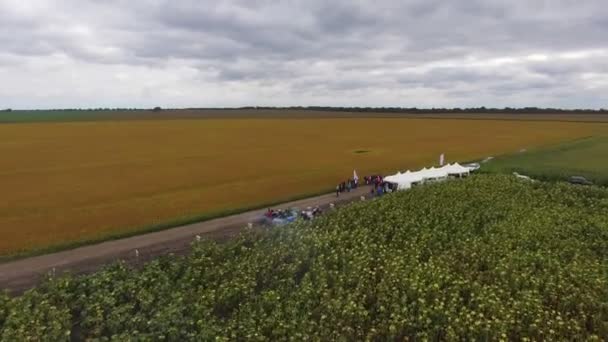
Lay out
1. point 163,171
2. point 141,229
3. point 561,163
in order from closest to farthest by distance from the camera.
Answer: point 141,229 → point 163,171 → point 561,163

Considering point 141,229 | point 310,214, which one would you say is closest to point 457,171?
point 310,214

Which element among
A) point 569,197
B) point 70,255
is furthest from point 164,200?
point 569,197

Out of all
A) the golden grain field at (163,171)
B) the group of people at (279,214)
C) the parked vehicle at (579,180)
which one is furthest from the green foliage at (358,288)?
the parked vehicle at (579,180)

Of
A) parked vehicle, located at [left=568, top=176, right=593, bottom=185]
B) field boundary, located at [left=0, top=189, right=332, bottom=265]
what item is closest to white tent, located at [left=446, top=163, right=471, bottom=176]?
parked vehicle, located at [left=568, top=176, right=593, bottom=185]

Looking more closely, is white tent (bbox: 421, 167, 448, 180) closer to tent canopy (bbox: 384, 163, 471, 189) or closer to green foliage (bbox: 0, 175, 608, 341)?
tent canopy (bbox: 384, 163, 471, 189)

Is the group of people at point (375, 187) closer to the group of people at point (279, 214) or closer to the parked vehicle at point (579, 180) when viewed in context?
the group of people at point (279, 214)

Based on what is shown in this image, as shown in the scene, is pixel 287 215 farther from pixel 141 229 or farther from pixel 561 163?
pixel 561 163

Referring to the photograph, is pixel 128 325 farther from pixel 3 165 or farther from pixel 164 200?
pixel 3 165
